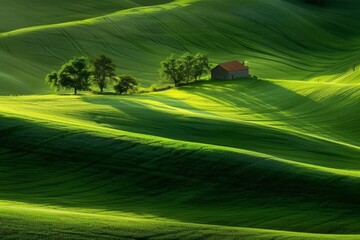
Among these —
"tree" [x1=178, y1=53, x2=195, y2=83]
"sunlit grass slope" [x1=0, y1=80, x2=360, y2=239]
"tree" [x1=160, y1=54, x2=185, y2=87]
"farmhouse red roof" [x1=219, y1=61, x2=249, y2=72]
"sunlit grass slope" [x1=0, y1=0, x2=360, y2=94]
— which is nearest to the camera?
"sunlit grass slope" [x1=0, y1=80, x2=360, y2=239]

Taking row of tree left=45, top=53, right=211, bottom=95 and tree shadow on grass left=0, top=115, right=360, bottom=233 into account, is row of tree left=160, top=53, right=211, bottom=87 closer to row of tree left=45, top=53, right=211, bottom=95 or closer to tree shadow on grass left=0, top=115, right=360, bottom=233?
row of tree left=45, top=53, right=211, bottom=95

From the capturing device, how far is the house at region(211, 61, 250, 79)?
78.6 metres

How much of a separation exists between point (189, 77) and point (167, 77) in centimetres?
246

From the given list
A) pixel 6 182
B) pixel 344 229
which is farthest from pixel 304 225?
pixel 6 182

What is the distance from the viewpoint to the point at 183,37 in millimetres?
103312

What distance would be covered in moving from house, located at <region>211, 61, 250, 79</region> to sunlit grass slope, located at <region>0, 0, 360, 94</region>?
760cm

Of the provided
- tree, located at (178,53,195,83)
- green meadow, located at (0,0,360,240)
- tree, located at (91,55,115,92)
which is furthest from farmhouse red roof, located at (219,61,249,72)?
tree, located at (91,55,115,92)

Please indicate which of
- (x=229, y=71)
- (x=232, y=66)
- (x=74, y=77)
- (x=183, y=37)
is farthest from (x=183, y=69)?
(x=183, y=37)

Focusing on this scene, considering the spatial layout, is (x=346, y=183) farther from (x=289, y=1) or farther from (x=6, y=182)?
(x=289, y=1)

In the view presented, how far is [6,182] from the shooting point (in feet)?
111

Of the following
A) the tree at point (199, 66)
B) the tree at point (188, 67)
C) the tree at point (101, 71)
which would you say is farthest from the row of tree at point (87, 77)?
the tree at point (199, 66)

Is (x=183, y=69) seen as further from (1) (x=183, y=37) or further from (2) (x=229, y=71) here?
(1) (x=183, y=37)

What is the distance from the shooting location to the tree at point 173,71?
77188 millimetres

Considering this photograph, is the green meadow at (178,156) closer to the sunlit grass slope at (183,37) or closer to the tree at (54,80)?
→ the sunlit grass slope at (183,37)
